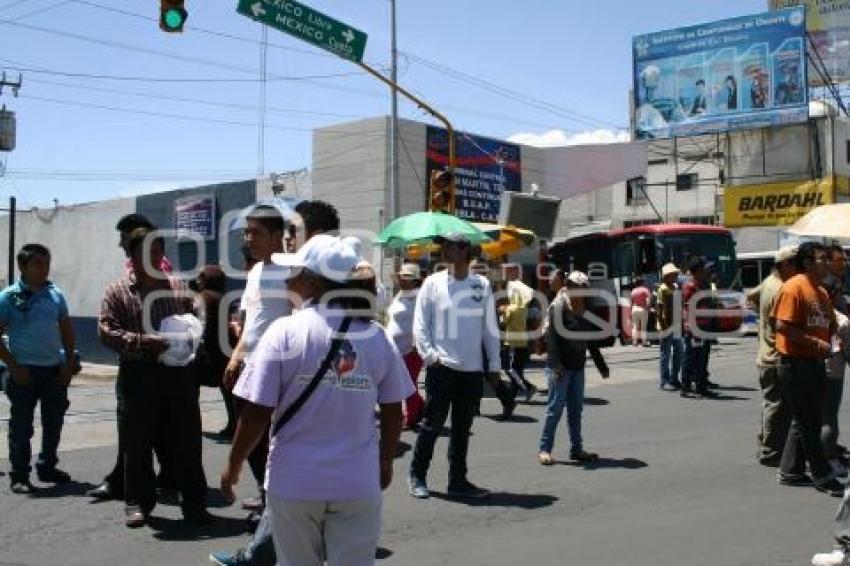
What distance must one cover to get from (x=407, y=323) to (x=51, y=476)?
369cm

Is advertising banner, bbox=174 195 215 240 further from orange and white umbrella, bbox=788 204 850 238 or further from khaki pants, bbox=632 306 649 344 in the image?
orange and white umbrella, bbox=788 204 850 238

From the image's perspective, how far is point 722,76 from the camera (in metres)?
39.2

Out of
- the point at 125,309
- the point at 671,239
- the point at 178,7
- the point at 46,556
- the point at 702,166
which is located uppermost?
the point at 702,166

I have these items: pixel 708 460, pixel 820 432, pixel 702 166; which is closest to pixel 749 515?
pixel 820 432

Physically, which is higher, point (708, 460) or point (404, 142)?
point (404, 142)

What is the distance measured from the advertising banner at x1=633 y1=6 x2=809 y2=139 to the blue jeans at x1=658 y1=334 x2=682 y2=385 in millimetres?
26668

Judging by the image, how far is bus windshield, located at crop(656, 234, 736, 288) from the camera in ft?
86.2

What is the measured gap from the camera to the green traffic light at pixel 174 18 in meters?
12.2

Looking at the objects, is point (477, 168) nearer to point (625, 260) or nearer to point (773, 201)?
point (625, 260)

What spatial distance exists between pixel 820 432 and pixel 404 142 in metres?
19.6

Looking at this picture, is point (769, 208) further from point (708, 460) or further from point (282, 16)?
point (708, 460)

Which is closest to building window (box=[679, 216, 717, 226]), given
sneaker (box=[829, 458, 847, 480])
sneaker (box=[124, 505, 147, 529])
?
sneaker (box=[829, 458, 847, 480])

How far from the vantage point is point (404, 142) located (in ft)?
84.1

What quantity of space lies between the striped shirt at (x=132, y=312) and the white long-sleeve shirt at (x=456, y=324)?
1.77 meters
